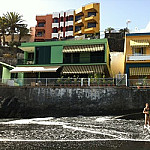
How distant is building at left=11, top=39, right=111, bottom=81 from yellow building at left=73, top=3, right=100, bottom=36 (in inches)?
1025

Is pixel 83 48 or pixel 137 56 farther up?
pixel 83 48

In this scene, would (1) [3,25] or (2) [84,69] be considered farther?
(1) [3,25]

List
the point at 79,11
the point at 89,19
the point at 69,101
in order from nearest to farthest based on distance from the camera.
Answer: the point at 69,101
the point at 89,19
the point at 79,11

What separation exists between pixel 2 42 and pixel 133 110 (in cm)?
4936

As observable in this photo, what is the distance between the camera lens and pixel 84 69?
2628 centimetres

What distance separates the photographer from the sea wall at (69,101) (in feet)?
65.9

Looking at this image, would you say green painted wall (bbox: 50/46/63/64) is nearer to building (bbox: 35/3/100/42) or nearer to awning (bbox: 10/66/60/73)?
awning (bbox: 10/66/60/73)

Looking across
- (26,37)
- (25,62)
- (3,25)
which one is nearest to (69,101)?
(25,62)

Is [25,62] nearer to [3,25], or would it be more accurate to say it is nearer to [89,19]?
[3,25]

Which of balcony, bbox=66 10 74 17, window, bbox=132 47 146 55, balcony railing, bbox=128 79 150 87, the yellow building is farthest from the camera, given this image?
balcony, bbox=66 10 74 17

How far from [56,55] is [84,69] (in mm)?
5320

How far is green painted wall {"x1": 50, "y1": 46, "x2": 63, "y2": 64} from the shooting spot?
28.3m

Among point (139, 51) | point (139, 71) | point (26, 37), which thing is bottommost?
point (139, 71)

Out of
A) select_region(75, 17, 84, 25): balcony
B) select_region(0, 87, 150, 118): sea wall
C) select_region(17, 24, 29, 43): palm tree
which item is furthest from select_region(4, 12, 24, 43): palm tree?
select_region(0, 87, 150, 118): sea wall
